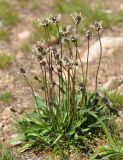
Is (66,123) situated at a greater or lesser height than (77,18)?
lesser

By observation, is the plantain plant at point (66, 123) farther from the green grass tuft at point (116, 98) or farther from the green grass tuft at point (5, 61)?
the green grass tuft at point (5, 61)

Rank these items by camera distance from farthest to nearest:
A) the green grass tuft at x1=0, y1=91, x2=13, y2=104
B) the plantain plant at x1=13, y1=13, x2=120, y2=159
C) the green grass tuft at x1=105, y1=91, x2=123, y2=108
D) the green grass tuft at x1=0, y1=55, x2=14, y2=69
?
the green grass tuft at x1=0, y1=55, x2=14, y2=69, the green grass tuft at x1=0, y1=91, x2=13, y2=104, the green grass tuft at x1=105, y1=91, x2=123, y2=108, the plantain plant at x1=13, y1=13, x2=120, y2=159

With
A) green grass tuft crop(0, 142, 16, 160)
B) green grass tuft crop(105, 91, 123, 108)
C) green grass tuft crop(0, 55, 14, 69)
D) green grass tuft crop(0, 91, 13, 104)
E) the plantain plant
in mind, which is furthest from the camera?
green grass tuft crop(0, 55, 14, 69)

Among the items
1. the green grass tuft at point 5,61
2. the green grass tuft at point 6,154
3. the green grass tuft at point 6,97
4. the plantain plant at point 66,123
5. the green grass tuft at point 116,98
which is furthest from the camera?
the green grass tuft at point 5,61

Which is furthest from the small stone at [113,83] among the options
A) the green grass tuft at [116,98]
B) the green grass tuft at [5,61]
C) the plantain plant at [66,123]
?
the green grass tuft at [5,61]

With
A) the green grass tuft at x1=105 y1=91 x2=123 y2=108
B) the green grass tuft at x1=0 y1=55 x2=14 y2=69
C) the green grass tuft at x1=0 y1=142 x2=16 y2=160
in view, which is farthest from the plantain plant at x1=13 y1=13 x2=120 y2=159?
the green grass tuft at x1=0 y1=55 x2=14 y2=69

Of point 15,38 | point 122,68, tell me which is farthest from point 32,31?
point 122,68

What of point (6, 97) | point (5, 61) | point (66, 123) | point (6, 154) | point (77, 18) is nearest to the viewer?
point (77, 18)

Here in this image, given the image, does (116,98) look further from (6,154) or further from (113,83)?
(6,154)

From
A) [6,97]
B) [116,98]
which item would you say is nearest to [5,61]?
[6,97]

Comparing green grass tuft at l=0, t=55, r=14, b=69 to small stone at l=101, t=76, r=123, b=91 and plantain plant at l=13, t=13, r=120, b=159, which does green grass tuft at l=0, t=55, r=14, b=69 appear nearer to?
small stone at l=101, t=76, r=123, b=91
